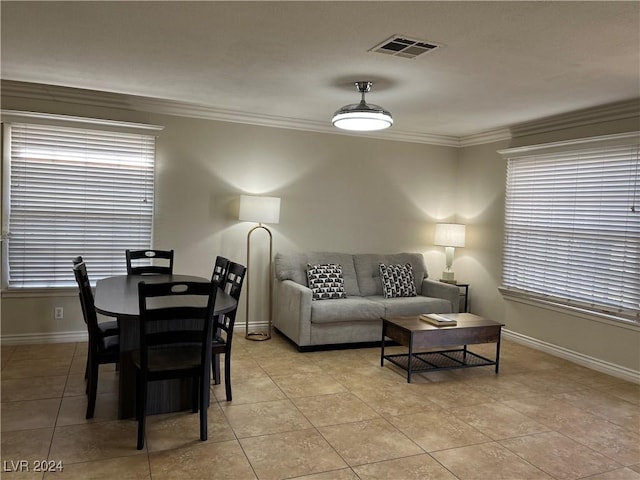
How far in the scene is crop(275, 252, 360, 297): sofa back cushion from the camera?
5332 millimetres

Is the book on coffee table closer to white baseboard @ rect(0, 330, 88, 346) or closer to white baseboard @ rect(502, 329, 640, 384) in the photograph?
white baseboard @ rect(502, 329, 640, 384)

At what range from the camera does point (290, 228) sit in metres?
5.67

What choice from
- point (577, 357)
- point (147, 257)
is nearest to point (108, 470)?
point (147, 257)

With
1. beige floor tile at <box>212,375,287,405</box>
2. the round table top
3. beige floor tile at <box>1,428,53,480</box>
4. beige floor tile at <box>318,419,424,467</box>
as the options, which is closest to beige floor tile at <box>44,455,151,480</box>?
beige floor tile at <box>1,428,53,480</box>

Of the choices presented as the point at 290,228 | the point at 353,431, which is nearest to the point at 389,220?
the point at 290,228

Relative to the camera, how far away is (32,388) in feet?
11.8

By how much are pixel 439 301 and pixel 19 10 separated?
14.1 ft

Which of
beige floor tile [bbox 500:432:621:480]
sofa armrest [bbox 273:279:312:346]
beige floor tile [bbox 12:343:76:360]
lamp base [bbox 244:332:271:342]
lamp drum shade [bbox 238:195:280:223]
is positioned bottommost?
beige floor tile [bbox 500:432:621:480]

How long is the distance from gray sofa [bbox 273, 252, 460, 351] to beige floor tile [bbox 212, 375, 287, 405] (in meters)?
0.89

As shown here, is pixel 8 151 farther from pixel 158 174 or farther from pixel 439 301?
pixel 439 301

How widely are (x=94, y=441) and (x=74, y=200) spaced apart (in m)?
2.74

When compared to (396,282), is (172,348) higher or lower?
lower

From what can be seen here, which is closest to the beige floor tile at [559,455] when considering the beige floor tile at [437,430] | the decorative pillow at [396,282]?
the beige floor tile at [437,430]

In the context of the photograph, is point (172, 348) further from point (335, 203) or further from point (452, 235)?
point (452, 235)
